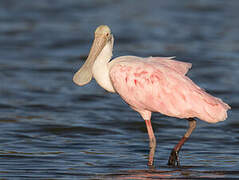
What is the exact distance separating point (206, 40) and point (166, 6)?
17.2 ft

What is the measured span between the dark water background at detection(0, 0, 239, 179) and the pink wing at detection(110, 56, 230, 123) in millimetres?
926

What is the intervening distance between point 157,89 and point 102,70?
90 cm

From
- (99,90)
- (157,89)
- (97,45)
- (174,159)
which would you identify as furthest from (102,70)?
(99,90)

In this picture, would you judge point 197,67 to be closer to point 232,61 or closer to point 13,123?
point 232,61

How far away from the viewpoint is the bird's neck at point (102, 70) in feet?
37.3

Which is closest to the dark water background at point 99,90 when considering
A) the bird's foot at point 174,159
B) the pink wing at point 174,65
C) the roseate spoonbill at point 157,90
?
the bird's foot at point 174,159

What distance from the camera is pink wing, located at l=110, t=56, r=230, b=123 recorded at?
11117 mm

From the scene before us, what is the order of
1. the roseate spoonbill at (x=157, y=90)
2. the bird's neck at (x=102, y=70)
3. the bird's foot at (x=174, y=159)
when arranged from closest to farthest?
1. the roseate spoonbill at (x=157, y=90)
2. the bird's foot at (x=174, y=159)
3. the bird's neck at (x=102, y=70)

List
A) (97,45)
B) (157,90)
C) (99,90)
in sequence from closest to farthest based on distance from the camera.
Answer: (157,90)
(97,45)
(99,90)

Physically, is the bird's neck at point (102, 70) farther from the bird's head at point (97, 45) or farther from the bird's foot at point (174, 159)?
the bird's foot at point (174, 159)

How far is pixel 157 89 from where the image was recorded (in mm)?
11281

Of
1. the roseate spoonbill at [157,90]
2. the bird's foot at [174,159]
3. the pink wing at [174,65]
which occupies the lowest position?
the bird's foot at [174,159]

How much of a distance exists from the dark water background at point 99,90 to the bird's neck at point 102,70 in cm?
121

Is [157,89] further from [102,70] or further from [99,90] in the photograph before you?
[99,90]
